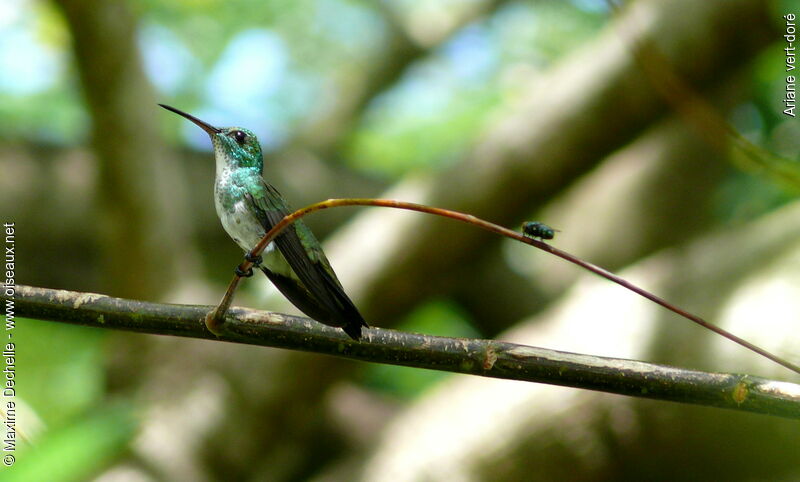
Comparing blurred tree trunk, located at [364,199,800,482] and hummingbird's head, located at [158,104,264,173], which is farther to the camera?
blurred tree trunk, located at [364,199,800,482]

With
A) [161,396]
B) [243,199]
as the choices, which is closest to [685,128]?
[161,396]

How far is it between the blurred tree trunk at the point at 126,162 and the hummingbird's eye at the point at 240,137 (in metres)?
2.87

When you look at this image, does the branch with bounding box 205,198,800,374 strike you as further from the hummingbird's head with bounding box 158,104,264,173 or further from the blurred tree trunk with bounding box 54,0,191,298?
the blurred tree trunk with bounding box 54,0,191,298

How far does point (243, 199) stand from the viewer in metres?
2.52

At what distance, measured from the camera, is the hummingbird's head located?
279cm

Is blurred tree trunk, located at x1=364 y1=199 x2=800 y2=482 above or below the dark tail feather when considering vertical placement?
above

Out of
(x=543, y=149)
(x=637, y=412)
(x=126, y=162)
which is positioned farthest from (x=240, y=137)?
(x=543, y=149)

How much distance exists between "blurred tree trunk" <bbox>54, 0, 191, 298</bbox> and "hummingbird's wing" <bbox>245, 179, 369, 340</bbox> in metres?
3.32

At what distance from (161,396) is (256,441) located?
2.70ft

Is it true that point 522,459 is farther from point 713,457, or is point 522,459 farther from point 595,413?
point 713,457

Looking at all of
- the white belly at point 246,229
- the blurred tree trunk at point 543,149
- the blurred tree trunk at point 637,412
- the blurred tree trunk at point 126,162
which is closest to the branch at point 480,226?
the white belly at point 246,229

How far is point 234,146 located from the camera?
2820mm

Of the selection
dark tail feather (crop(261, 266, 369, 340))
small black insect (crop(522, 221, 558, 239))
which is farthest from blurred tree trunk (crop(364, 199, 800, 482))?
small black insect (crop(522, 221, 558, 239))

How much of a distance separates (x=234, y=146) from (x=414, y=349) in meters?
1.35
